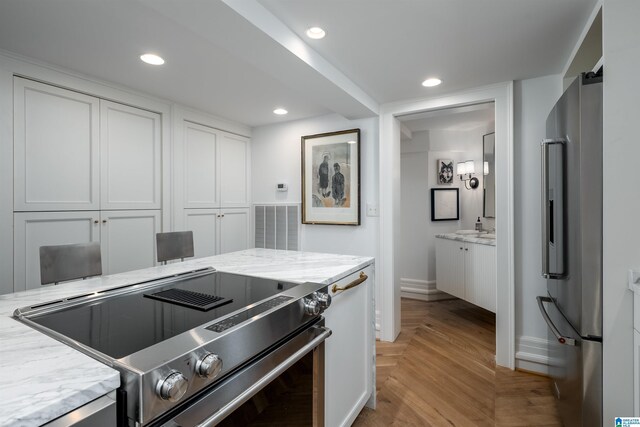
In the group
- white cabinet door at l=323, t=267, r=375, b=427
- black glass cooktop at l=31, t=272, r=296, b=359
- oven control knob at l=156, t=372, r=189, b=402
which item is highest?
black glass cooktop at l=31, t=272, r=296, b=359

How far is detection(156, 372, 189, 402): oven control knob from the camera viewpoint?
0.69 m

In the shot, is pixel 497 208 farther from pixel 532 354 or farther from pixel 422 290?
pixel 422 290

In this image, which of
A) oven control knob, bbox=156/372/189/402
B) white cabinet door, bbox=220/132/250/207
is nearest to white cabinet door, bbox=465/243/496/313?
white cabinet door, bbox=220/132/250/207

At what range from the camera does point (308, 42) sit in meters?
1.92

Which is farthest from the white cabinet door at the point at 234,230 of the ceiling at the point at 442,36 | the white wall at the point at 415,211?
the ceiling at the point at 442,36

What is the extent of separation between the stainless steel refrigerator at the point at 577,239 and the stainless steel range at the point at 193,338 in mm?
1105

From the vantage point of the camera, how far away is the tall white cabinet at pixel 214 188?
3338mm

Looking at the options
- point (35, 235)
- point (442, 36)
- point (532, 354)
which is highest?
point (442, 36)

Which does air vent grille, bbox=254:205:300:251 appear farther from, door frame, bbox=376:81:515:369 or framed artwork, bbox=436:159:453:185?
framed artwork, bbox=436:159:453:185

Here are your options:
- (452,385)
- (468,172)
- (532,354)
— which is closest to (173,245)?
(452,385)

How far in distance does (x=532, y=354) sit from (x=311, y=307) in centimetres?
215

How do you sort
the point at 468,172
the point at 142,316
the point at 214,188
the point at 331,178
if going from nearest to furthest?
the point at 142,316, the point at 331,178, the point at 214,188, the point at 468,172

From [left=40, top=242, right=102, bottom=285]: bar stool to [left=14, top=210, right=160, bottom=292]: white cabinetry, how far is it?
0.89 metres

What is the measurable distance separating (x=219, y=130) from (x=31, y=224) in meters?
1.96
